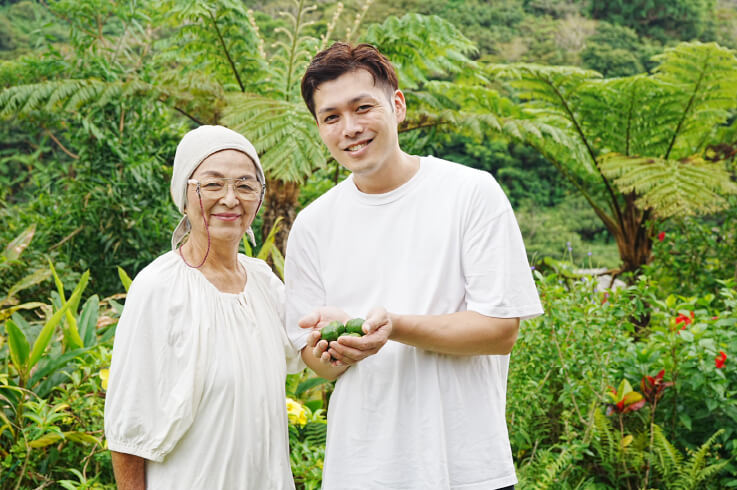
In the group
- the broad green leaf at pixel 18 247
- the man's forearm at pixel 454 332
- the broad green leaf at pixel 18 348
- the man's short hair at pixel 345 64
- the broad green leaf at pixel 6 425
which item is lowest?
the broad green leaf at pixel 6 425

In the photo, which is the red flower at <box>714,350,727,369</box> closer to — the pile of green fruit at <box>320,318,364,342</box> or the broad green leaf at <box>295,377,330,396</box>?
the broad green leaf at <box>295,377,330,396</box>

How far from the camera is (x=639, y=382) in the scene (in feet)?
10.4

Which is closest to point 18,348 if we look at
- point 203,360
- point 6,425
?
point 6,425

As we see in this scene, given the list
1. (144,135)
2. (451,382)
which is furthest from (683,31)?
(451,382)

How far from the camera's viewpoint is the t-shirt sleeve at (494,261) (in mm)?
1551

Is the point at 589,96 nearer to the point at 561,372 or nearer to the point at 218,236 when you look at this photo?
the point at 561,372

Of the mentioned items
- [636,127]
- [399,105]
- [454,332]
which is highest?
[636,127]

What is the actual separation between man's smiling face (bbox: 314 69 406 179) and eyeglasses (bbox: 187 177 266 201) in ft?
0.88

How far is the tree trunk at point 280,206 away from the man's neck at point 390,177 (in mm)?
4033

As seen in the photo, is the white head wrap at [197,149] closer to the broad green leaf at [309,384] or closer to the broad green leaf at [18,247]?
the broad green leaf at [309,384]

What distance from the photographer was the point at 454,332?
1.52 meters

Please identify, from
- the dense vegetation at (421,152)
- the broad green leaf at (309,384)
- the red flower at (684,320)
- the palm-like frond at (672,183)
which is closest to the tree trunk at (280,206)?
the dense vegetation at (421,152)

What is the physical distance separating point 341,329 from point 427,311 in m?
0.23

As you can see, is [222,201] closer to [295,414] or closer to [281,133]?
[295,414]
